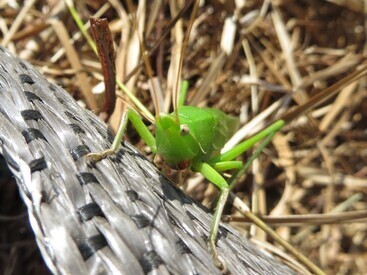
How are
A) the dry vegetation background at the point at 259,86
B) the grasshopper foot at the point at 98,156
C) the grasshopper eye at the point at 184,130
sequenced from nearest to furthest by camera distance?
the grasshopper foot at the point at 98,156 → the grasshopper eye at the point at 184,130 → the dry vegetation background at the point at 259,86

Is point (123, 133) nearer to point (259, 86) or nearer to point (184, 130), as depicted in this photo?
point (184, 130)

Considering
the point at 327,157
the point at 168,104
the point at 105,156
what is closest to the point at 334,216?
the point at 327,157

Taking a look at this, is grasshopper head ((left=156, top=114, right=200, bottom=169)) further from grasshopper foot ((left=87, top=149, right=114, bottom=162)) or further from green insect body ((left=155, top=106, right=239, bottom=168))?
grasshopper foot ((left=87, top=149, right=114, bottom=162))

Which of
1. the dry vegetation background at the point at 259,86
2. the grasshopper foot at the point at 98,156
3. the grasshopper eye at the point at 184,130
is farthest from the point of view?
the dry vegetation background at the point at 259,86

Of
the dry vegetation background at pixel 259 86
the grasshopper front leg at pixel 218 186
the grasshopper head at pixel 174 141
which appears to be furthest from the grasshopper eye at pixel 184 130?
the dry vegetation background at pixel 259 86

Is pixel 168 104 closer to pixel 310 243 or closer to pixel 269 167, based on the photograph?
pixel 269 167

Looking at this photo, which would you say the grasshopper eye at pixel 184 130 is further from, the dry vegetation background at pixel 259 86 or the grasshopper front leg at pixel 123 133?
the dry vegetation background at pixel 259 86
